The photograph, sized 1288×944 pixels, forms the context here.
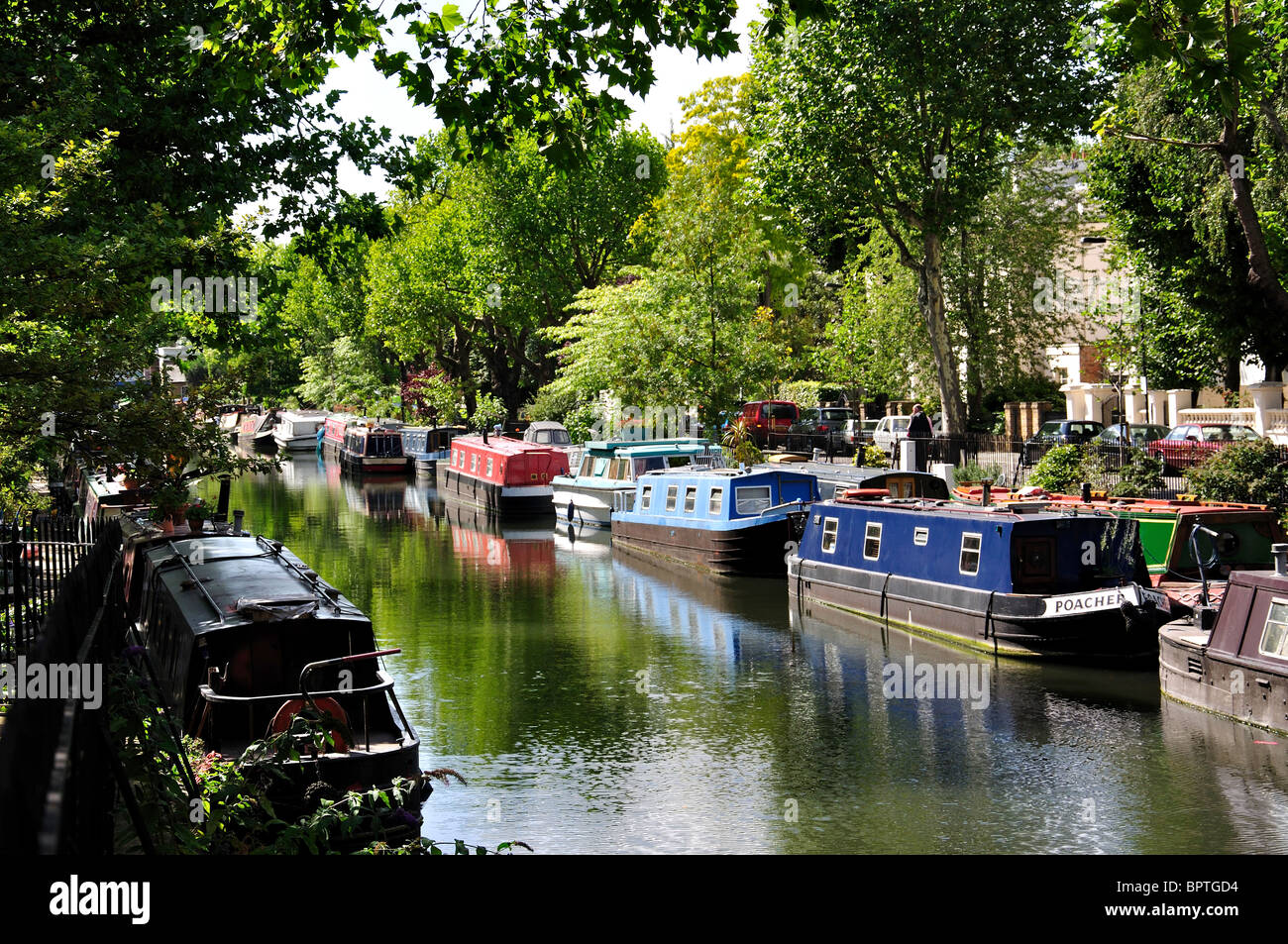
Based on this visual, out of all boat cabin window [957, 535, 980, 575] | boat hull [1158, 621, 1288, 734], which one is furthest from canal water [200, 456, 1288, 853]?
boat cabin window [957, 535, 980, 575]

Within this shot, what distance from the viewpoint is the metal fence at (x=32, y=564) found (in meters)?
12.6

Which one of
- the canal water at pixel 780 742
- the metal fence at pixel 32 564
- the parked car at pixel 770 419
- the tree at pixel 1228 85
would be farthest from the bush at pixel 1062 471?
the parked car at pixel 770 419

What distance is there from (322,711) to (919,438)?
29.3m

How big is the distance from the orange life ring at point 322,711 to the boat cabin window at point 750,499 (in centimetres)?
1929

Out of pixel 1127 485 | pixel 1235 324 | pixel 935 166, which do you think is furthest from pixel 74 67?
pixel 1235 324

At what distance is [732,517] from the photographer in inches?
1212

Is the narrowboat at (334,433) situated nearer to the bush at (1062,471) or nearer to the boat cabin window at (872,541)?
the bush at (1062,471)

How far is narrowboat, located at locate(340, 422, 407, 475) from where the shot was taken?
63906 mm

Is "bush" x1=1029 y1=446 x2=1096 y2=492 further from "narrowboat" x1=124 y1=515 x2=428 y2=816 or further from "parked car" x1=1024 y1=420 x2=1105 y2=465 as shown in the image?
"narrowboat" x1=124 y1=515 x2=428 y2=816

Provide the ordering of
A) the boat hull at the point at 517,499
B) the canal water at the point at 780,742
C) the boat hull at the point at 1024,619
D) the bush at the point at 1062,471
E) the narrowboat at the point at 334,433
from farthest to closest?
the narrowboat at the point at 334,433
the boat hull at the point at 517,499
the bush at the point at 1062,471
the boat hull at the point at 1024,619
the canal water at the point at 780,742

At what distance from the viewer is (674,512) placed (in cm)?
3366

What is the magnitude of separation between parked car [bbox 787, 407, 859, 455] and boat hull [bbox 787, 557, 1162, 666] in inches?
975
